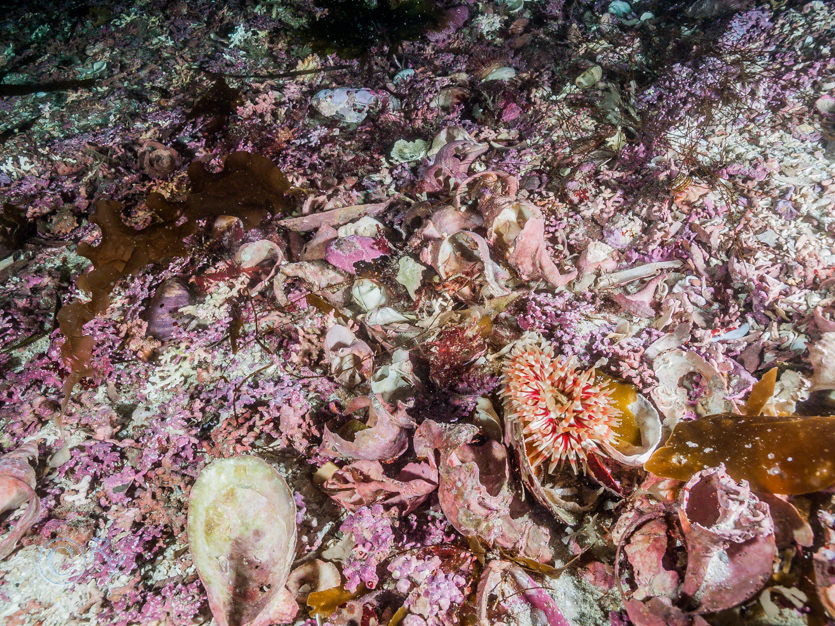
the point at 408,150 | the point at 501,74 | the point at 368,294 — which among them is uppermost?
the point at 501,74

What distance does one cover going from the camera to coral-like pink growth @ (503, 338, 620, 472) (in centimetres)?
229

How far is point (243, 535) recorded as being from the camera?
7.20 ft

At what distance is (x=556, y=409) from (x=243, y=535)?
1919 millimetres

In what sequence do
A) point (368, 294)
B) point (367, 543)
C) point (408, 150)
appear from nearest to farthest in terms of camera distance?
point (367, 543), point (368, 294), point (408, 150)

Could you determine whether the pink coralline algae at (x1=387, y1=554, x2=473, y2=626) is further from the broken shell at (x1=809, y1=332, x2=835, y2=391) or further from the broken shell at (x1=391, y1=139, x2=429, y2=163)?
the broken shell at (x1=391, y1=139, x2=429, y2=163)

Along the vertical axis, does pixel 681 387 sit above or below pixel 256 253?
below

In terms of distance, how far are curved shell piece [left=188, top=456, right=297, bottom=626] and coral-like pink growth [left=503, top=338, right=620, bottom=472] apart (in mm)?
1375

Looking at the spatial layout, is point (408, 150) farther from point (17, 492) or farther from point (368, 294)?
point (17, 492)

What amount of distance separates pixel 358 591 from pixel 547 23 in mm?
6447

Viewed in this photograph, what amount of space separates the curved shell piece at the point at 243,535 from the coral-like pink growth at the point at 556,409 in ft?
4.51

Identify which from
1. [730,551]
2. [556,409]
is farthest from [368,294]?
[730,551]

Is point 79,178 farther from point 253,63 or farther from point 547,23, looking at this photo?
point 547,23

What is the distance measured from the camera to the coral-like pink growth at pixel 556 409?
2291 millimetres

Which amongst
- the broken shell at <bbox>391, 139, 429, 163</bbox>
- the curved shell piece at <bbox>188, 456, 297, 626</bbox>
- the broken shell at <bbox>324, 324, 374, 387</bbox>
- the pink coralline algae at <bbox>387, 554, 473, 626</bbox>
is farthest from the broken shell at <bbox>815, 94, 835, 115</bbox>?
the curved shell piece at <bbox>188, 456, 297, 626</bbox>
